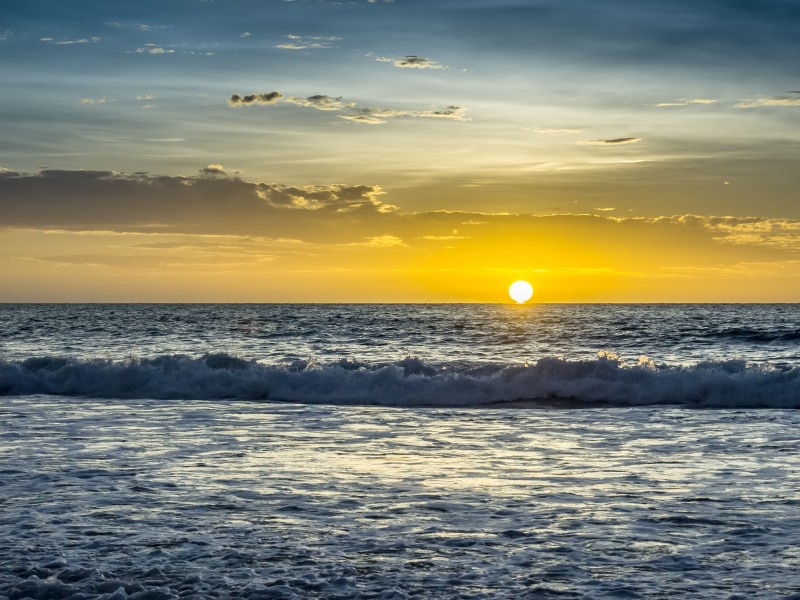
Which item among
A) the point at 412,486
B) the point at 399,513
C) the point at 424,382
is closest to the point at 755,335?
the point at 424,382

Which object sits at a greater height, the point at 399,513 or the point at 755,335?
the point at 755,335

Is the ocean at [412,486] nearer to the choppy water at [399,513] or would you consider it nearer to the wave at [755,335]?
the choppy water at [399,513]

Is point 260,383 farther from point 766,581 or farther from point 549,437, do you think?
point 766,581

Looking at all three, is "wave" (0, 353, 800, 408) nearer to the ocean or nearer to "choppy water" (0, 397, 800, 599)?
the ocean

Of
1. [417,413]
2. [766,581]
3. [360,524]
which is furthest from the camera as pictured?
[417,413]

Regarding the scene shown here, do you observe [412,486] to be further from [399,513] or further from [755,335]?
[755,335]

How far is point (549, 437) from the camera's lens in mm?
15742

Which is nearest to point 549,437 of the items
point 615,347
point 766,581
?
point 766,581

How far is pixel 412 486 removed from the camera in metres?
11.1

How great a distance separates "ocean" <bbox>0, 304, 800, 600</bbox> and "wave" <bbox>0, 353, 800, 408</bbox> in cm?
10

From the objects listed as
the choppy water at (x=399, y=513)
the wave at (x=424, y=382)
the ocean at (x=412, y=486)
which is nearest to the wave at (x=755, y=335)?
the wave at (x=424, y=382)

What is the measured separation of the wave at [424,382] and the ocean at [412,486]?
0.32 feet

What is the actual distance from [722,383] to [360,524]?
17392 mm

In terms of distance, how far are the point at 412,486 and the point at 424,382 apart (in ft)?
47.1
